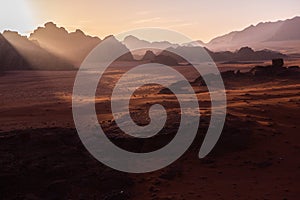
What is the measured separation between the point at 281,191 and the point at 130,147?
5.48 meters

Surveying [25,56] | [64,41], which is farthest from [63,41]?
[25,56]

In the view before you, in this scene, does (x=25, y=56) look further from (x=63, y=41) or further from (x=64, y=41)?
(x=64, y=41)

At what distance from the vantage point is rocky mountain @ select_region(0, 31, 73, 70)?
212 ft

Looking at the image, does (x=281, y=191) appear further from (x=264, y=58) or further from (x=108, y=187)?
(x=264, y=58)

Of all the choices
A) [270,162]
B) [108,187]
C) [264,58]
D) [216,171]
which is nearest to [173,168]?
[216,171]

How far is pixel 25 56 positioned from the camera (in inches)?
2702

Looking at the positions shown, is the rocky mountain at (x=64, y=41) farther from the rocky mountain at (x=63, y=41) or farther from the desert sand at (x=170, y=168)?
the desert sand at (x=170, y=168)

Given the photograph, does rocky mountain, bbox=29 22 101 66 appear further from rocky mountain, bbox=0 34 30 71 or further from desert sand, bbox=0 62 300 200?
desert sand, bbox=0 62 300 200

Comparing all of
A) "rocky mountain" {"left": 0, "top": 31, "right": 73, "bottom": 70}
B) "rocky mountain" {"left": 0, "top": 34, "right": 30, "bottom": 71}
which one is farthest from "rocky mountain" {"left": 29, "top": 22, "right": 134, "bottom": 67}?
"rocky mountain" {"left": 0, "top": 34, "right": 30, "bottom": 71}

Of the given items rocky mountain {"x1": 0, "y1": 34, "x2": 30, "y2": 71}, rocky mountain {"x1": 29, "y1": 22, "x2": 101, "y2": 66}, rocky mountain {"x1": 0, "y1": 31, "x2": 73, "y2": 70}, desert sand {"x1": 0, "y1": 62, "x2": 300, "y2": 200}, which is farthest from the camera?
rocky mountain {"x1": 29, "y1": 22, "x2": 101, "y2": 66}

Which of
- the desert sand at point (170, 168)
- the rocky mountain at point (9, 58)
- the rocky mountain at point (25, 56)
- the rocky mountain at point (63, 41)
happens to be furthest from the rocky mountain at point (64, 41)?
the desert sand at point (170, 168)

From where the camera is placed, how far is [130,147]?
42.7 feet

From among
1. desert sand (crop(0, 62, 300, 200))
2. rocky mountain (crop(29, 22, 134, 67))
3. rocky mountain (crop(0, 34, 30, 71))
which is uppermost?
rocky mountain (crop(29, 22, 134, 67))

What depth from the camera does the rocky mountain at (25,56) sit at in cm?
6456
